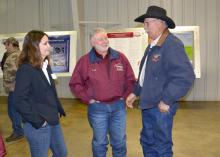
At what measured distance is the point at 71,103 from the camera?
27.0ft

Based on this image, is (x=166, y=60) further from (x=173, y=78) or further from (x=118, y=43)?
(x=118, y=43)

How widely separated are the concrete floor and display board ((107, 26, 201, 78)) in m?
0.96

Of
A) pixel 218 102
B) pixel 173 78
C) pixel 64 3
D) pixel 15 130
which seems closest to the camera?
pixel 173 78

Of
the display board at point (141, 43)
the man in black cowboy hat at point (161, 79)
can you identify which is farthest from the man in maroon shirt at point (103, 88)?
the display board at point (141, 43)

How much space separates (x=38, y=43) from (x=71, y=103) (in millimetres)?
5718

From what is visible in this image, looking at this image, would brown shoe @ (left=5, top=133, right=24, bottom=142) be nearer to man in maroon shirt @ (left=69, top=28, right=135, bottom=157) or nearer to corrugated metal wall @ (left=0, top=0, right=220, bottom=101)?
man in maroon shirt @ (left=69, top=28, right=135, bottom=157)

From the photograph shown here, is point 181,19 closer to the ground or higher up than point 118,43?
higher up

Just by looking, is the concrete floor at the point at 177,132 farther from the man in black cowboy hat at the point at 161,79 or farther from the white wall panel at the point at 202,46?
the man in black cowboy hat at the point at 161,79

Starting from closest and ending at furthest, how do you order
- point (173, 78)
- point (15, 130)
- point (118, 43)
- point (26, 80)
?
point (26, 80) → point (173, 78) → point (15, 130) → point (118, 43)

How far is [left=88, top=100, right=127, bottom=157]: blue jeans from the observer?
321cm

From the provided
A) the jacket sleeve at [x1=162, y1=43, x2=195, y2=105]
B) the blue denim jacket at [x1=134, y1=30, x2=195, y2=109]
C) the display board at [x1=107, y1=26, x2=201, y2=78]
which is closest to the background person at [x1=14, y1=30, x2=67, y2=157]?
the blue denim jacket at [x1=134, y1=30, x2=195, y2=109]

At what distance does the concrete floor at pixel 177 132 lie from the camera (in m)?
4.34

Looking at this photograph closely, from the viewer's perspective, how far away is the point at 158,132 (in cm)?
291

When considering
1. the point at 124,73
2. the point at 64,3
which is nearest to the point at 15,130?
the point at 124,73
